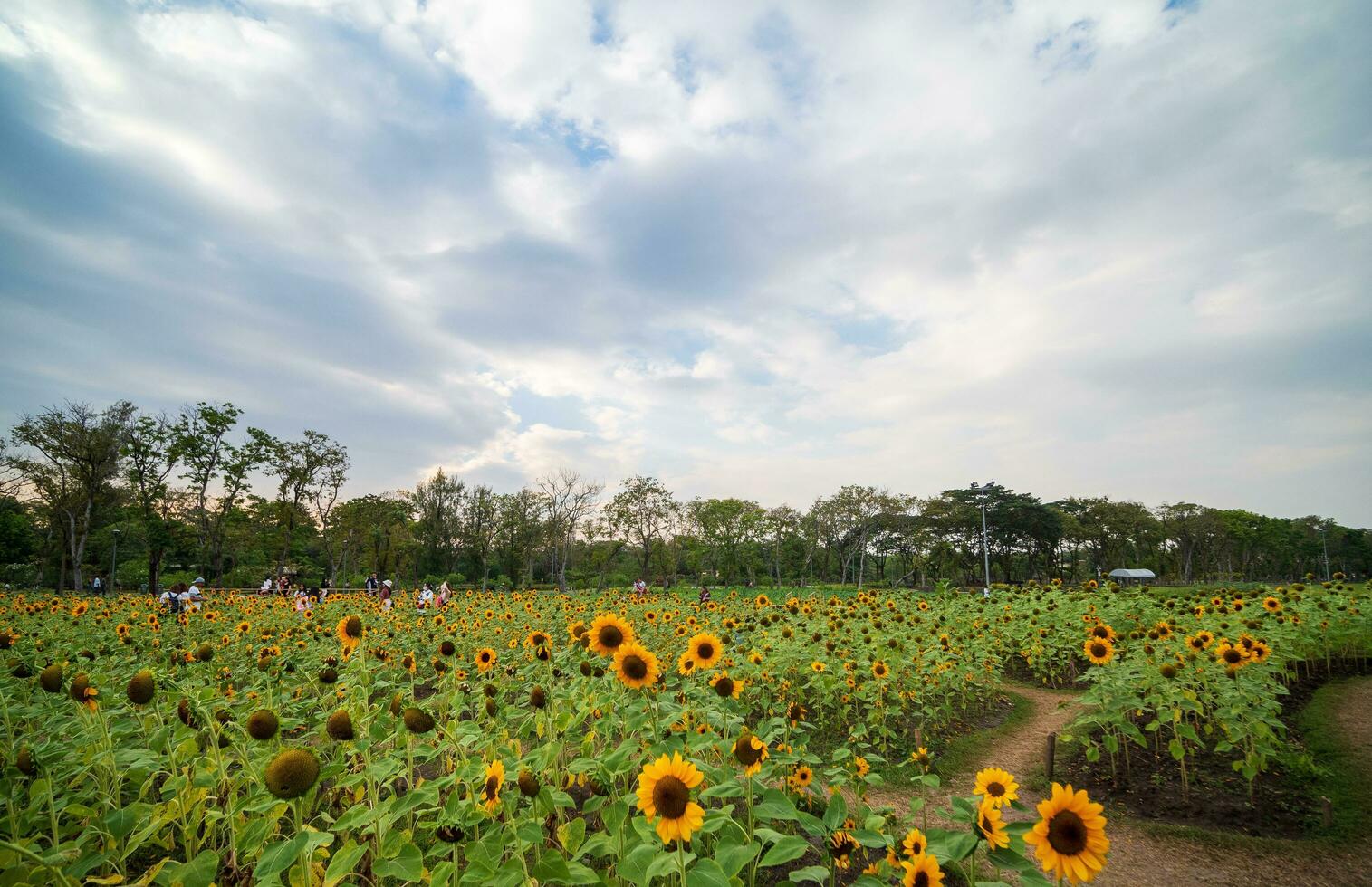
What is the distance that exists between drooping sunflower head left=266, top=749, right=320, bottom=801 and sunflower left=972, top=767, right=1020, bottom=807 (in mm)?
2350

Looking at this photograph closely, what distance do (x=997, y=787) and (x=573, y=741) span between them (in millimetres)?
3092

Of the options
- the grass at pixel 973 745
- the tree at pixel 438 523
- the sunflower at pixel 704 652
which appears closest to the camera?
the sunflower at pixel 704 652

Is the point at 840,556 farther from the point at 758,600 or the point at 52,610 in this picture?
the point at 52,610

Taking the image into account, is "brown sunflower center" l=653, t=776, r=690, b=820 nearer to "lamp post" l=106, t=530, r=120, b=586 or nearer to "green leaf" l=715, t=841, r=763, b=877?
"green leaf" l=715, t=841, r=763, b=877

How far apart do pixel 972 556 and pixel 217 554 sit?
59.8 meters

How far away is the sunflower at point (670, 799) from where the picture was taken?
1.80 meters

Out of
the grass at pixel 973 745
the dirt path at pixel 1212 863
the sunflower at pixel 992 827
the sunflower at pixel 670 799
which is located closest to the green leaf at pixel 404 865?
the sunflower at pixel 670 799

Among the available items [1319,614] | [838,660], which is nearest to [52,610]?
[838,660]

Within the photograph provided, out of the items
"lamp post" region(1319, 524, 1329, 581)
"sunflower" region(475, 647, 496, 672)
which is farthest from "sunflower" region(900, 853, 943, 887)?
"lamp post" region(1319, 524, 1329, 581)

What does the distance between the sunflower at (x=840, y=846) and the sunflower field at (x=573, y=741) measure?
10 millimetres

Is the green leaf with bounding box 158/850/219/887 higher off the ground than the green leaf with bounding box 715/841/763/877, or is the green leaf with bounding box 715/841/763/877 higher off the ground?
the green leaf with bounding box 715/841/763/877

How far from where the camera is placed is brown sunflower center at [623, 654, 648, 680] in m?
2.87

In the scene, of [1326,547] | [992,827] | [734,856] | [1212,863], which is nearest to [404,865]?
[734,856]

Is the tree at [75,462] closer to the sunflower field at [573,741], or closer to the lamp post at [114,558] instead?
the lamp post at [114,558]
